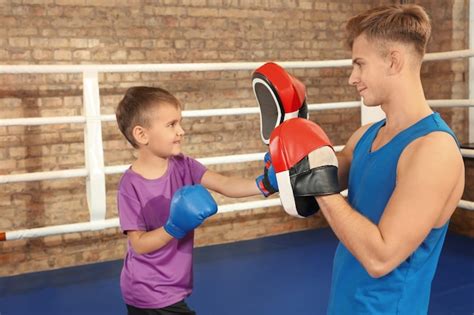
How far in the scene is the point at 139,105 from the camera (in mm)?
1666

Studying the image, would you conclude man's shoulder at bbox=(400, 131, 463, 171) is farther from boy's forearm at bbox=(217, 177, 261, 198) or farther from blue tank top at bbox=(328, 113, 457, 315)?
boy's forearm at bbox=(217, 177, 261, 198)

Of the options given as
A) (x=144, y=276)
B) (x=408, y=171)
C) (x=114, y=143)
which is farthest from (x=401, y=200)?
(x=114, y=143)

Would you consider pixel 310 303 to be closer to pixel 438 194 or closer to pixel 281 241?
pixel 281 241

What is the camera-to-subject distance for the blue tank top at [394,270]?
43.4 inches

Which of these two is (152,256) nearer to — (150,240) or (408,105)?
(150,240)

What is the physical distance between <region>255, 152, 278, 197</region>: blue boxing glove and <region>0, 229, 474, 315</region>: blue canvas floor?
1095 millimetres

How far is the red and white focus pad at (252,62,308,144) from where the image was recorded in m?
1.53

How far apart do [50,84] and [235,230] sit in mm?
1613

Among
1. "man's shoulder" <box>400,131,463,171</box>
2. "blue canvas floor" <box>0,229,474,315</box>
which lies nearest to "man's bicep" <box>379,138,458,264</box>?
"man's shoulder" <box>400,131,463,171</box>

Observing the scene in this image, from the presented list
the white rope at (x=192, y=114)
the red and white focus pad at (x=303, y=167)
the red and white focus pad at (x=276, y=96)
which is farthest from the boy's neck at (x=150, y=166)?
the white rope at (x=192, y=114)

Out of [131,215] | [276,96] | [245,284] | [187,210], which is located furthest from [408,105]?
[245,284]

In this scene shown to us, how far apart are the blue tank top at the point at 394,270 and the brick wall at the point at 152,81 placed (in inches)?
102

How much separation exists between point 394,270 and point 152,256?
2.44 ft

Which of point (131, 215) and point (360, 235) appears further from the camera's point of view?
point (131, 215)
